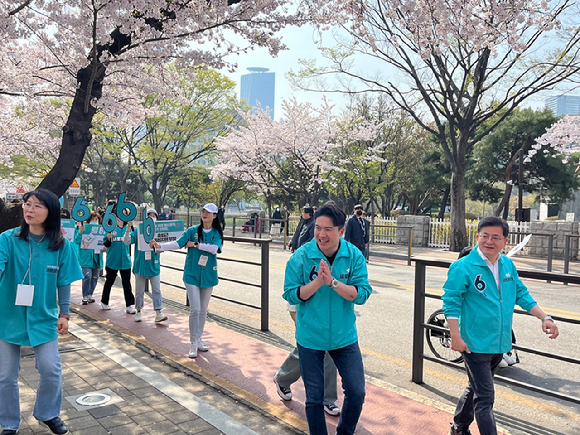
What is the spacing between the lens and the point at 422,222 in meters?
22.7

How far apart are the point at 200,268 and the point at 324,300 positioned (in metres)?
2.93

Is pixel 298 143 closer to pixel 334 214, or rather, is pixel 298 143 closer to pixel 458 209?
pixel 458 209

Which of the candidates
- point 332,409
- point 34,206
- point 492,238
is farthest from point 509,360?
point 34,206

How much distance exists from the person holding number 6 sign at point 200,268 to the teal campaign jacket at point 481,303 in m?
3.08

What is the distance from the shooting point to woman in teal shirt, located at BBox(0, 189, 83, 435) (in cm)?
345

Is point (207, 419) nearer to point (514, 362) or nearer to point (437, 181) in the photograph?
point (514, 362)

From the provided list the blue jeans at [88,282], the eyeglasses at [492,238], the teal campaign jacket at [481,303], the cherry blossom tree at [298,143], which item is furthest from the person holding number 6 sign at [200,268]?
the cherry blossom tree at [298,143]

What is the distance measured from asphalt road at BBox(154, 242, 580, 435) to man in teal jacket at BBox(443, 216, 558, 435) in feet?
2.98

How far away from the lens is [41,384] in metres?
3.57

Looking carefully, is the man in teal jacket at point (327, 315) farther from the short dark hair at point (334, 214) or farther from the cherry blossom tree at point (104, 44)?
the cherry blossom tree at point (104, 44)

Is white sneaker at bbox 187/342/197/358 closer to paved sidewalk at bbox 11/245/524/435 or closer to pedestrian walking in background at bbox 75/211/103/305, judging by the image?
paved sidewalk at bbox 11/245/524/435

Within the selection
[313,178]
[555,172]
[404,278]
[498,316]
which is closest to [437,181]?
[555,172]

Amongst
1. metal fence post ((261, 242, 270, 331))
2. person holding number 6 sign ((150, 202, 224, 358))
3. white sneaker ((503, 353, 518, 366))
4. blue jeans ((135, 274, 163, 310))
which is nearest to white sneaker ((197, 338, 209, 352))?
person holding number 6 sign ((150, 202, 224, 358))

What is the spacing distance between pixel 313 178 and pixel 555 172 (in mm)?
12652
